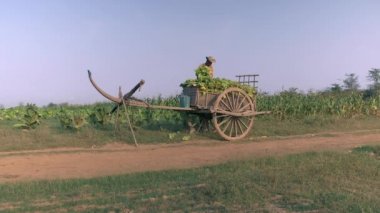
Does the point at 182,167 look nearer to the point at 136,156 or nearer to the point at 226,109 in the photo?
the point at 136,156

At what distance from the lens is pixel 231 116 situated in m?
14.2

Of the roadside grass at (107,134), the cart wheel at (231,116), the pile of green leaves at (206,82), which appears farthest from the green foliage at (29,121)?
the cart wheel at (231,116)

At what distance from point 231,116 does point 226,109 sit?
321mm

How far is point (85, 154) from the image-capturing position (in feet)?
38.5

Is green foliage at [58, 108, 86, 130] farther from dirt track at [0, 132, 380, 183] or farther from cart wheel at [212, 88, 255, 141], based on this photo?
cart wheel at [212, 88, 255, 141]

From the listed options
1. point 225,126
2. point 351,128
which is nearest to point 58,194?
point 225,126

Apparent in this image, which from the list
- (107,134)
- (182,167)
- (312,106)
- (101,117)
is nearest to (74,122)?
(101,117)

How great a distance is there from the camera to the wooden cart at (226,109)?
13605 mm

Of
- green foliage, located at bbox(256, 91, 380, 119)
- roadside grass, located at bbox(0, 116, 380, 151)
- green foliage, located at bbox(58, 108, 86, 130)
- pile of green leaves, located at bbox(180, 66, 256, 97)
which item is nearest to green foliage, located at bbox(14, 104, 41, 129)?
roadside grass, located at bbox(0, 116, 380, 151)

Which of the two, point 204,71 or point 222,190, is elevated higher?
point 204,71

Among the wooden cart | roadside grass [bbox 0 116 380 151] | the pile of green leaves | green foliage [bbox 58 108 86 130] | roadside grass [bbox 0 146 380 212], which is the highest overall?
the pile of green leaves

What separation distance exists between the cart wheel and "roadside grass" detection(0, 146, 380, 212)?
4.72 meters

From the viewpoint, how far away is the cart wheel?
13797 millimetres

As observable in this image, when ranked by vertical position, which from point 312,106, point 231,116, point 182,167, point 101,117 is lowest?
point 182,167
